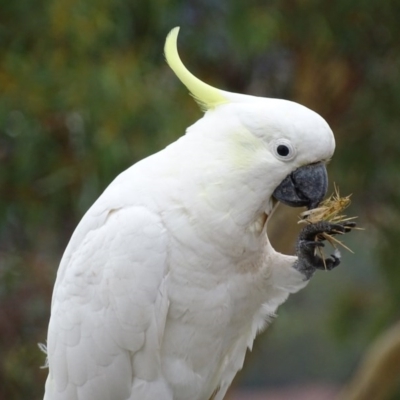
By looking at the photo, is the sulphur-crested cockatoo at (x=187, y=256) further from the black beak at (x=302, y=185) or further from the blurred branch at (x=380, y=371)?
the blurred branch at (x=380, y=371)

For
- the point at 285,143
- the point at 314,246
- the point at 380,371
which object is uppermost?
the point at 285,143

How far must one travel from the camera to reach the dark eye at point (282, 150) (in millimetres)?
1896

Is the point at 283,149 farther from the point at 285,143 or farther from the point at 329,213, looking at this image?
the point at 329,213

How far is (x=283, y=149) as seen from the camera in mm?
1899

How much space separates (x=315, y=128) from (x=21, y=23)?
7.17 feet

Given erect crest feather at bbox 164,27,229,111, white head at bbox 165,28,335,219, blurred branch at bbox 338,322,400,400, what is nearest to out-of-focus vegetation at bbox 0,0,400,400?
blurred branch at bbox 338,322,400,400

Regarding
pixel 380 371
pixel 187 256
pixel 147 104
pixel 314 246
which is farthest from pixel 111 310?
pixel 380 371

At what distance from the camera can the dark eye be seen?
1896mm

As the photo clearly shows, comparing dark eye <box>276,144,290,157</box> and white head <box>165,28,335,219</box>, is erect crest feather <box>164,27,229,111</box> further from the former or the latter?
dark eye <box>276,144,290,157</box>

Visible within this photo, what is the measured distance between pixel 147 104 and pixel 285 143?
5.71 feet

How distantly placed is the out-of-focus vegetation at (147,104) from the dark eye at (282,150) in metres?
1.61

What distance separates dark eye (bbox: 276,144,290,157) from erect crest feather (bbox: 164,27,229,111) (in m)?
0.20

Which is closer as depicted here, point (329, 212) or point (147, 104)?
point (329, 212)

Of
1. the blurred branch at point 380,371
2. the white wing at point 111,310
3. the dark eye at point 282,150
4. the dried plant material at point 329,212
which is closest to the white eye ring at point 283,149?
the dark eye at point 282,150
